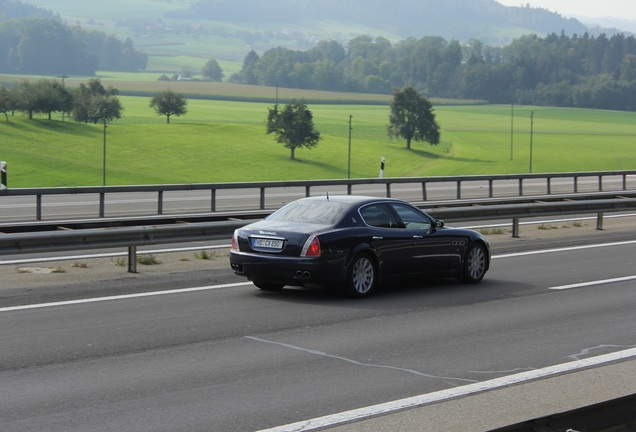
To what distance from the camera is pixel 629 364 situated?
30.9ft

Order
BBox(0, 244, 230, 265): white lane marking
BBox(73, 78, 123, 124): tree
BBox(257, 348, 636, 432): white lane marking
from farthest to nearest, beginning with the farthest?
BBox(73, 78, 123, 124): tree < BBox(0, 244, 230, 265): white lane marking < BBox(257, 348, 636, 432): white lane marking

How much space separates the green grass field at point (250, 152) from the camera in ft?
271

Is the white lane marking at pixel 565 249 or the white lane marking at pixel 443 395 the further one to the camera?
the white lane marking at pixel 565 249

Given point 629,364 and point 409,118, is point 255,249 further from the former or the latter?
point 409,118

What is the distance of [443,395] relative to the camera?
8211 millimetres

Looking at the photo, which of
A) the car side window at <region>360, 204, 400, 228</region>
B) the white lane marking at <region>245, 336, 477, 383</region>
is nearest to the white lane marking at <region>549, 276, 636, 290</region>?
the car side window at <region>360, 204, 400, 228</region>

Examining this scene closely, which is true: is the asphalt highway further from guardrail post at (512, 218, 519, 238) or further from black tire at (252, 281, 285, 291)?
guardrail post at (512, 218, 519, 238)

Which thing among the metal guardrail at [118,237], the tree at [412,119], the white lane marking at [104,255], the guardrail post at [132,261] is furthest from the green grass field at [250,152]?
the guardrail post at [132,261]

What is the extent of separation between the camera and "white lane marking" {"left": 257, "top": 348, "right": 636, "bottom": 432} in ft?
23.7

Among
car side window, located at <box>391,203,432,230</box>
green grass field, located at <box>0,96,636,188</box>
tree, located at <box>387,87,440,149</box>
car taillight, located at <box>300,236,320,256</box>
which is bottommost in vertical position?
green grass field, located at <box>0,96,636,188</box>

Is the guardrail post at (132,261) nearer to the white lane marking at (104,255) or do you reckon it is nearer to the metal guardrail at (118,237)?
the metal guardrail at (118,237)

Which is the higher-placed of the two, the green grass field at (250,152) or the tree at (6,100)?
the tree at (6,100)

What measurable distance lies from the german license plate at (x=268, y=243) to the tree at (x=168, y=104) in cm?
11789

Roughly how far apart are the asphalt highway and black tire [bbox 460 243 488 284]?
22 cm
